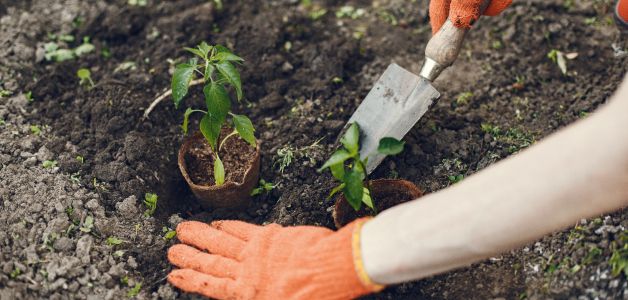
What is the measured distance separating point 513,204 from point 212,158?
121 centimetres

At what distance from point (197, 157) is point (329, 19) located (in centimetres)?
113

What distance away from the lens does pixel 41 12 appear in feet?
9.56

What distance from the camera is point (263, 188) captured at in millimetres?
2367

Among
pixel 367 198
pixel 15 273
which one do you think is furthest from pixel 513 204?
pixel 15 273

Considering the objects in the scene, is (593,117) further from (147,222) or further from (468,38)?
(147,222)

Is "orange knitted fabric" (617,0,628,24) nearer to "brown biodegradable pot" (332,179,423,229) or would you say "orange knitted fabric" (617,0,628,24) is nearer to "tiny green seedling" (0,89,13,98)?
"brown biodegradable pot" (332,179,423,229)

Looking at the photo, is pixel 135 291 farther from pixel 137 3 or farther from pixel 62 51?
pixel 137 3

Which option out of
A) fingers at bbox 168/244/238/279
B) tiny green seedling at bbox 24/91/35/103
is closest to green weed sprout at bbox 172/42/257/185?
fingers at bbox 168/244/238/279

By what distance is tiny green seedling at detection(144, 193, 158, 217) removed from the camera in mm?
2240

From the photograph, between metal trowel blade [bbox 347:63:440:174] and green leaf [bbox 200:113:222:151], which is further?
metal trowel blade [bbox 347:63:440:174]

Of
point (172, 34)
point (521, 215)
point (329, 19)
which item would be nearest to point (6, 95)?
point (172, 34)

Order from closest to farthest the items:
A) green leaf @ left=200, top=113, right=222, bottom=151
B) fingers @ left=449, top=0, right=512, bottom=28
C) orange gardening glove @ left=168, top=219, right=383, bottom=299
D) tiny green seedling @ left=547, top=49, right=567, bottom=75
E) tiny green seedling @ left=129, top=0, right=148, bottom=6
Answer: orange gardening glove @ left=168, top=219, right=383, bottom=299
green leaf @ left=200, top=113, right=222, bottom=151
fingers @ left=449, top=0, right=512, bottom=28
tiny green seedling @ left=547, top=49, right=567, bottom=75
tiny green seedling @ left=129, top=0, right=148, bottom=6

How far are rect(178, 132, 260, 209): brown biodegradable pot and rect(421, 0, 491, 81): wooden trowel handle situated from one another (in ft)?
2.51

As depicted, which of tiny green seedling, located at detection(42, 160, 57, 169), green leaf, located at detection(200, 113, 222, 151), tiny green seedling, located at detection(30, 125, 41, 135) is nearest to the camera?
green leaf, located at detection(200, 113, 222, 151)
